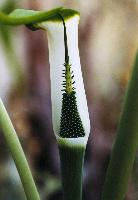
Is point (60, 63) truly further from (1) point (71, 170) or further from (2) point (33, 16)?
(1) point (71, 170)

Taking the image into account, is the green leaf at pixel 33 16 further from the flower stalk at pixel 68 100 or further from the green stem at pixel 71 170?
the green stem at pixel 71 170

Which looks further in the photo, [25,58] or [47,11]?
[25,58]

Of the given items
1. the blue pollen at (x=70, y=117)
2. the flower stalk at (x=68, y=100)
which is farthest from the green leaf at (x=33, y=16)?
the blue pollen at (x=70, y=117)

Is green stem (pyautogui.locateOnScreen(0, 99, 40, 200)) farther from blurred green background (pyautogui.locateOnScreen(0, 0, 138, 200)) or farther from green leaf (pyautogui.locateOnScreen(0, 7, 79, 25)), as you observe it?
green leaf (pyautogui.locateOnScreen(0, 7, 79, 25))

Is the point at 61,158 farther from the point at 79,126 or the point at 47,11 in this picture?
the point at 47,11

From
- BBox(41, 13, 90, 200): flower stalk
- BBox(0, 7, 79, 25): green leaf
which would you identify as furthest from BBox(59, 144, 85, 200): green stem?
BBox(0, 7, 79, 25): green leaf

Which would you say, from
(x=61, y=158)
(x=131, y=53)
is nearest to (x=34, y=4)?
(x=131, y=53)
